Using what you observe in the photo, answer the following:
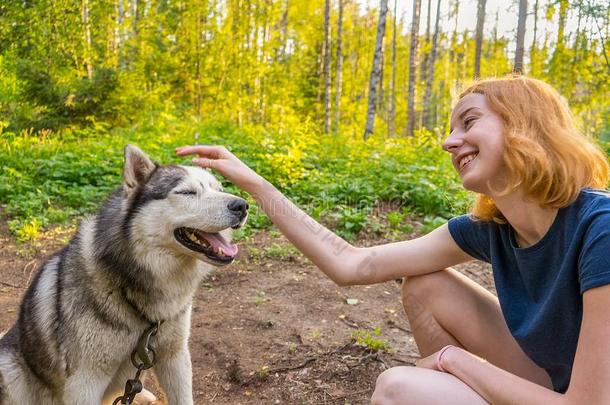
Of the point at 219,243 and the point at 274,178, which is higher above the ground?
the point at 219,243

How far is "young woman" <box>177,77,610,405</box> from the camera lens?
125 centimetres

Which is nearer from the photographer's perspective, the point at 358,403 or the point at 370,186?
the point at 358,403

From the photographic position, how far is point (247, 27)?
43.4ft

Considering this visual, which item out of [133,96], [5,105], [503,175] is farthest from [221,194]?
[5,105]

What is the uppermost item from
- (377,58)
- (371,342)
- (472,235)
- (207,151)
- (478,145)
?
(377,58)

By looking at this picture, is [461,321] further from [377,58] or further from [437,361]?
[377,58]

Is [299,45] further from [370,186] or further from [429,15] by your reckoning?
[370,186]

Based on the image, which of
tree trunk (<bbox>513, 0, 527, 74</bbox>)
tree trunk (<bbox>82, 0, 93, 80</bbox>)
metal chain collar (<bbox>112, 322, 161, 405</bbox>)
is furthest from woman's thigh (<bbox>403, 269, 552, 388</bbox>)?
tree trunk (<bbox>513, 0, 527, 74</bbox>)

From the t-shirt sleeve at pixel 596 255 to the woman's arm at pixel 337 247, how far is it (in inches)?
28.3

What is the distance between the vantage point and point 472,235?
6.33 ft

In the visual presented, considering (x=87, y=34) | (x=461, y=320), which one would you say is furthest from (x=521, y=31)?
(x=461, y=320)

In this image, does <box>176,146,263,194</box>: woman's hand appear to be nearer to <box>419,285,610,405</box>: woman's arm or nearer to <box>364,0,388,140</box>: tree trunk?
<box>419,285,610,405</box>: woman's arm

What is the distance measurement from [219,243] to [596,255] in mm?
1484

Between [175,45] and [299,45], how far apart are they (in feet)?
29.9
